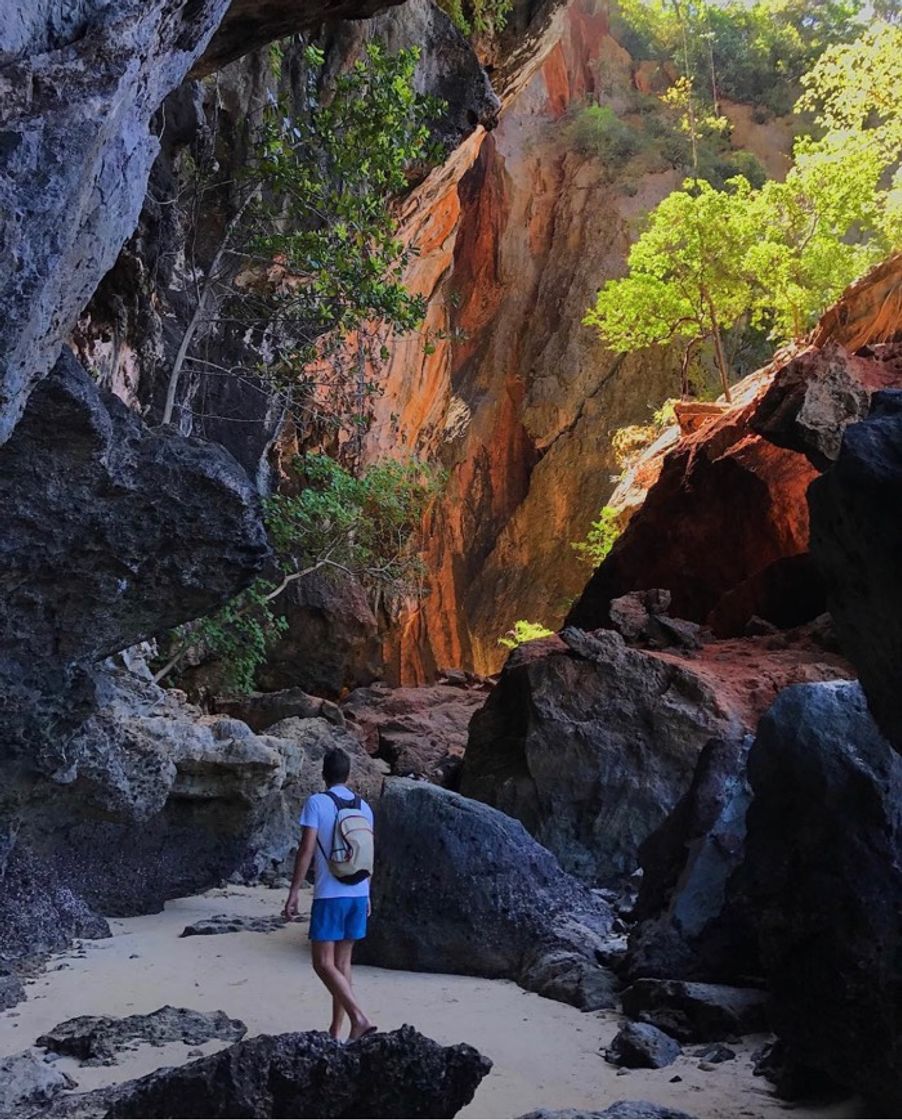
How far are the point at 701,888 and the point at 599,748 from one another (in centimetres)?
443

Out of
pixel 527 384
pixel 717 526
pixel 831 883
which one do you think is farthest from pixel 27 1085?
pixel 527 384

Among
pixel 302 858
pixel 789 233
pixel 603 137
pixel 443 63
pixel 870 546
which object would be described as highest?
pixel 603 137

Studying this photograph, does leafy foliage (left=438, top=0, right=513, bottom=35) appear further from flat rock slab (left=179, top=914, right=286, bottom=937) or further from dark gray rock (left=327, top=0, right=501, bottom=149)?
flat rock slab (left=179, top=914, right=286, bottom=937)

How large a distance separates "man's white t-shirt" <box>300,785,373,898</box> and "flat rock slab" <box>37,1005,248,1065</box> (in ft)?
2.89

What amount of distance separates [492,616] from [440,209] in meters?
13.8

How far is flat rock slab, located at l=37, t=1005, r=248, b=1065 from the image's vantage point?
4527mm

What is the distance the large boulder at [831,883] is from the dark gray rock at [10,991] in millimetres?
3846

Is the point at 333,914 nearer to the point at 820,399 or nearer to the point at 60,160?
the point at 60,160

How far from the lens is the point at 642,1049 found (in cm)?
468

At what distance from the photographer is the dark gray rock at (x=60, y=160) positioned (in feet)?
12.6

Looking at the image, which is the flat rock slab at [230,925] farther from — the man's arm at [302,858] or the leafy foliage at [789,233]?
the leafy foliage at [789,233]

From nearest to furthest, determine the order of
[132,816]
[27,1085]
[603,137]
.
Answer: [27,1085] < [132,816] < [603,137]

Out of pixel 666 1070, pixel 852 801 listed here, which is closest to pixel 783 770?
pixel 852 801

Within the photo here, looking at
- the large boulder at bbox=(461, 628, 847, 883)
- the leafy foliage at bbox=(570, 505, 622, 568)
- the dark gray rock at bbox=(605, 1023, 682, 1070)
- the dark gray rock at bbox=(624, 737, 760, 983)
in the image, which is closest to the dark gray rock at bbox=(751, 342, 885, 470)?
the large boulder at bbox=(461, 628, 847, 883)
